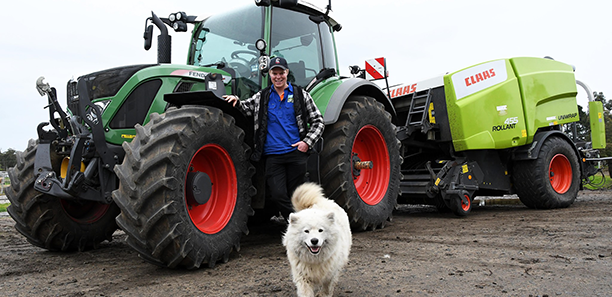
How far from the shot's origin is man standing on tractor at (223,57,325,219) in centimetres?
410

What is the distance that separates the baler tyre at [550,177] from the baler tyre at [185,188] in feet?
16.8

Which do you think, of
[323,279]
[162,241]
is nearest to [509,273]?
[323,279]

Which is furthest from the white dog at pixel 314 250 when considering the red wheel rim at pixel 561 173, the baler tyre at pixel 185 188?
the red wheel rim at pixel 561 173

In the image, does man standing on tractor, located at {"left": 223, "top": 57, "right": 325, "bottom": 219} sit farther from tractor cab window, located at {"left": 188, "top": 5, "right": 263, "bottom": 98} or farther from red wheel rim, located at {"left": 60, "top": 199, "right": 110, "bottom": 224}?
red wheel rim, located at {"left": 60, "top": 199, "right": 110, "bottom": 224}

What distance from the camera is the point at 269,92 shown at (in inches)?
164

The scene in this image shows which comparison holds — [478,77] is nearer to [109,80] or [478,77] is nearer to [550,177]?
[550,177]

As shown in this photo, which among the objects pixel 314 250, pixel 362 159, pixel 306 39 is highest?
pixel 306 39

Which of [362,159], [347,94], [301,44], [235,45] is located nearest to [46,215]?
[235,45]

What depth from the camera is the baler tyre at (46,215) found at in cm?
429

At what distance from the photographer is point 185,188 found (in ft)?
11.9

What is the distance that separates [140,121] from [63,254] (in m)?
1.68

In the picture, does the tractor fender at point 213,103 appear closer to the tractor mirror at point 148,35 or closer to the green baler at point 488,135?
the tractor mirror at point 148,35

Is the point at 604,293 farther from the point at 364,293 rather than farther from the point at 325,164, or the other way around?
the point at 325,164

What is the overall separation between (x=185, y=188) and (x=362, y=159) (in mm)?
2809
